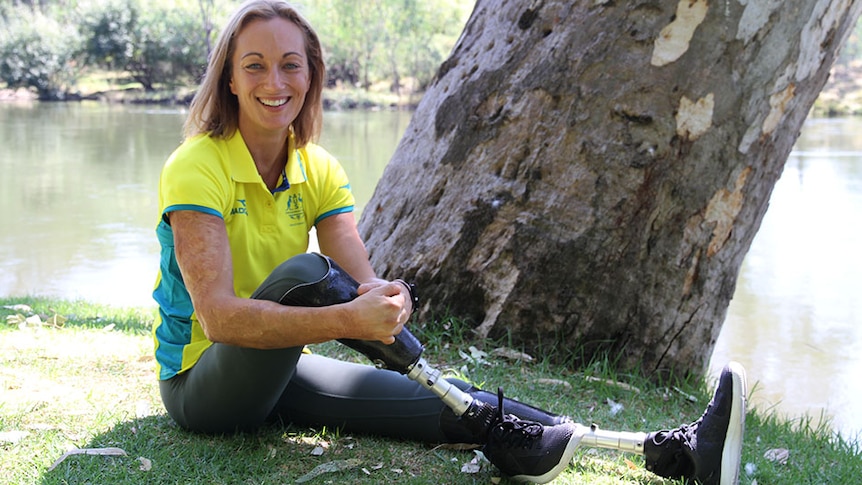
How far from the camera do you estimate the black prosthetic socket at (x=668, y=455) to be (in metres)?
2.17

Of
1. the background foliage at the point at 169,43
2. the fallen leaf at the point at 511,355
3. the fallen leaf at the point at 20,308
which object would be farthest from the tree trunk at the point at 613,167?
the background foliage at the point at 169,43

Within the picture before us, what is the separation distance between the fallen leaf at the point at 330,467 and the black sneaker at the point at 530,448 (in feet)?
1.20

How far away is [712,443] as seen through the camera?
212cm

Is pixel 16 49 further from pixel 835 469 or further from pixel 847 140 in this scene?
pixel 835 469

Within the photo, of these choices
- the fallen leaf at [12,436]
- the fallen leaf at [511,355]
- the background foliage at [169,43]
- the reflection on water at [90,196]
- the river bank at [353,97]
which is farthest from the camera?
the background foliage at [169,43]

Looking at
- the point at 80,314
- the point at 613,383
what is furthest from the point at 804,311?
the point at 80,314

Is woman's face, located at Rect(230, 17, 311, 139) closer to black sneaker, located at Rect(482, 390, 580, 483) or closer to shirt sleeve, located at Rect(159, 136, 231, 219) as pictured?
shirt sleeve, located at Rect(159, 136, 231, 219)

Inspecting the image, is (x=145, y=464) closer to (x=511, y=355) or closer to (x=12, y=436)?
(x=12, y=436)

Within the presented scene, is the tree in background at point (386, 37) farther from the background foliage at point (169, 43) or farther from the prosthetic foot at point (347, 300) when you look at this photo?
the prosthetic foot at point (347, 300)

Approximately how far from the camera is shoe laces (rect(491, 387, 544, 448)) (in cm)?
217

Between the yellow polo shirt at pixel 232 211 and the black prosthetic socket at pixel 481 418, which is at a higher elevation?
the yellow polo shirt at pixel 232 211

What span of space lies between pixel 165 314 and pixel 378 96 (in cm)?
3485

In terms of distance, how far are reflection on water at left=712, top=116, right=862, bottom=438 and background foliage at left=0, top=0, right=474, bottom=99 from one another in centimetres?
2746

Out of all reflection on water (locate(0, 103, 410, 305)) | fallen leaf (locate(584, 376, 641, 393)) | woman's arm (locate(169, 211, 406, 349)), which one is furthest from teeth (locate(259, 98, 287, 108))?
reflection on water (locate(0, 103, 410, 305))
